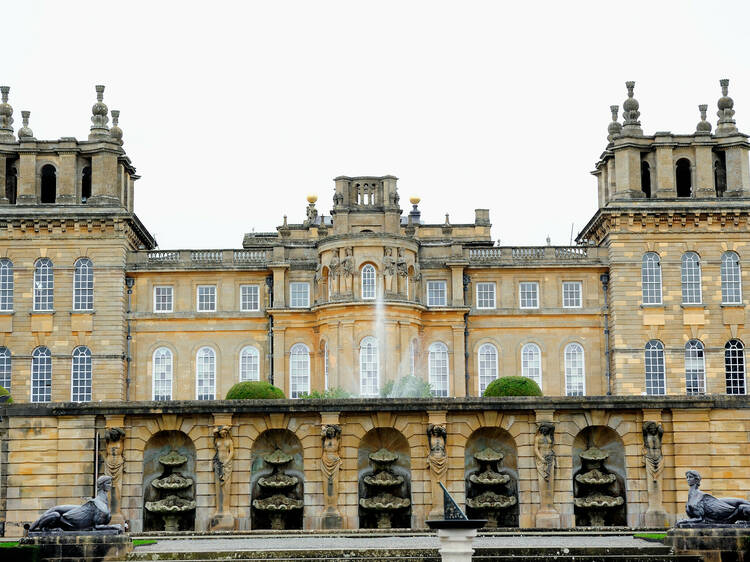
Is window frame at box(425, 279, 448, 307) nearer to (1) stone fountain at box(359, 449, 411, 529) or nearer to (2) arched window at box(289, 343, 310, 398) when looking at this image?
(2) arched window at box(289, 343, 310, 398)

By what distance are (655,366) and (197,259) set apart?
22.4 meters

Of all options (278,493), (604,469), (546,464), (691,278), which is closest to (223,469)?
(278,493)

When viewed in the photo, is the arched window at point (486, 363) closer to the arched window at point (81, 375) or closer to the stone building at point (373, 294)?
the stone building at point (373, 294)

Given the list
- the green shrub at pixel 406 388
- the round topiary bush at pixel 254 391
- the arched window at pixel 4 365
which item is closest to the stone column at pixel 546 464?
the round topiary bush at pixel 254 391

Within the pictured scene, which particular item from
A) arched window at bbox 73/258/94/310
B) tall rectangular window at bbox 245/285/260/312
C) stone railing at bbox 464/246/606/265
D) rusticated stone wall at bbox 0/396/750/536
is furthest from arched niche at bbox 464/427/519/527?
arched window at bbox 73/258/94/310

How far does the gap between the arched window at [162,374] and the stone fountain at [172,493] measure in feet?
78.3

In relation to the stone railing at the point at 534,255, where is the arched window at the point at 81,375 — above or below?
below

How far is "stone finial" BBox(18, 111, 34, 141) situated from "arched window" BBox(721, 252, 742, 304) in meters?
33.7

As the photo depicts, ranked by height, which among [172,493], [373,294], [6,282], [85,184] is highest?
[85,184]

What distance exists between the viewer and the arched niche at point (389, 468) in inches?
1389

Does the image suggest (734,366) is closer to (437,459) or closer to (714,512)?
(437,459)

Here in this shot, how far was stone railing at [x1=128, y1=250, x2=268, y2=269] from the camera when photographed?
59688 mm

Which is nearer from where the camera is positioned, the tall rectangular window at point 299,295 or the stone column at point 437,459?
the stone column at point 437,459

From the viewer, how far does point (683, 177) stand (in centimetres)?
6122
